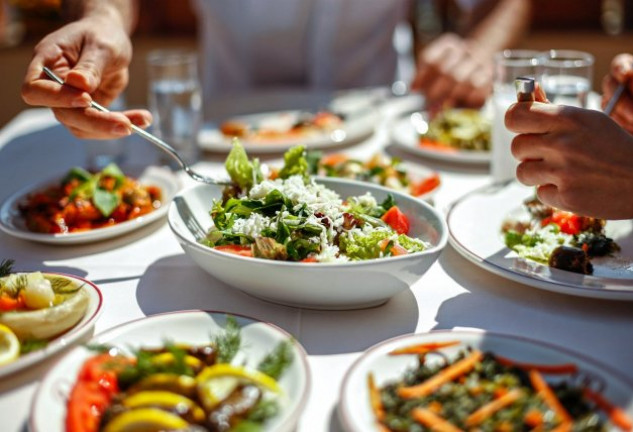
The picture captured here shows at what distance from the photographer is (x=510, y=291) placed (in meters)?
1.42

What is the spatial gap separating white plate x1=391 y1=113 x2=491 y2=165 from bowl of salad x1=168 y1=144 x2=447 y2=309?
2.30 feet

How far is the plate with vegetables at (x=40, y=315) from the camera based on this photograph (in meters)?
1.10

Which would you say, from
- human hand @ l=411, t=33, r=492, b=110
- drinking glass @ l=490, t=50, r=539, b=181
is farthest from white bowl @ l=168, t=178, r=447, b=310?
human hand @ l=411, t=33, r=492, b=110

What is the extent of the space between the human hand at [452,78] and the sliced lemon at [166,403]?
83.2 inches

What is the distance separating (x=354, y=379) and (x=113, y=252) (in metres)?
0.90

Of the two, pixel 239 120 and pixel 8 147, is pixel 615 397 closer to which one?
pixel 239 120

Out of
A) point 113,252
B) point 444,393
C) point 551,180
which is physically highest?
point 551,180

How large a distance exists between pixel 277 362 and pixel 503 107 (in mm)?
1274

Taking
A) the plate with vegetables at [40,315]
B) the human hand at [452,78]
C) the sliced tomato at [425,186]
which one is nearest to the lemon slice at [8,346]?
the plate with vegetables at [40,315]

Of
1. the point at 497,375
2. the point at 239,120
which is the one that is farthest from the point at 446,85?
the point at 497,375

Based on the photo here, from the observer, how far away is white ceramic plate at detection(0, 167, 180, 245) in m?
1.61

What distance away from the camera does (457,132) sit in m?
2.45

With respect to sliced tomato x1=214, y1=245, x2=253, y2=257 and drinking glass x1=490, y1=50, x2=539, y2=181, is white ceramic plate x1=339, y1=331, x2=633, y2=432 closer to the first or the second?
sliced tomato x1=214, y1=245, x2=253, y2=257

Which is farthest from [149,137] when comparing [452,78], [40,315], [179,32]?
[179,32]
